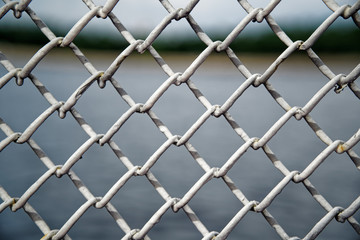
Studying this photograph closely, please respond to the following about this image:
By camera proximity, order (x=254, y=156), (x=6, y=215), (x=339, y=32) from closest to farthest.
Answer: (x=6, y=215) < (x=254, y=156) < (x=339, y=32)

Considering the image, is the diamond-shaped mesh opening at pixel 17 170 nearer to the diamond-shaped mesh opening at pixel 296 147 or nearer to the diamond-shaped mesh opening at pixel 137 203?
the diamond-shaped mesh opening at pixel 137 203

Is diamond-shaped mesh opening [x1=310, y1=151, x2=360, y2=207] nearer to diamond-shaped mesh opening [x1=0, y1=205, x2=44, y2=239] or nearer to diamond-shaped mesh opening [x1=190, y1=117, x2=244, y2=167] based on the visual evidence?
diamond-shaped mesh opening [x1=190, y1=117, x2=244, y2=167]

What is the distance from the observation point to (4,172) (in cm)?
337

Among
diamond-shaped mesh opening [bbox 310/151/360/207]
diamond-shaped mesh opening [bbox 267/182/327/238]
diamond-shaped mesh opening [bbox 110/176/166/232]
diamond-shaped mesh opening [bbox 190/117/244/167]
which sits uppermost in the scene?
diamond-shaped mesh opening [bbox 110/176/166/232]

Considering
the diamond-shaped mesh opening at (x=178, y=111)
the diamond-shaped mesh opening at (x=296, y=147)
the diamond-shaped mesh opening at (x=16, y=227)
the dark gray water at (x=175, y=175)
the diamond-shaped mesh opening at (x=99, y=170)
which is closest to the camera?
the diamond-shaped mesh opening at (x=16, y=227)

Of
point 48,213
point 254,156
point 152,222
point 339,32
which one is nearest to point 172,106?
point 254,156

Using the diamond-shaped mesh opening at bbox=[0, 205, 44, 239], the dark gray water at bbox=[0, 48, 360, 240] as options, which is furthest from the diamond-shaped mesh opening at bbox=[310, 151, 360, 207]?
the diamond-shaped mesh opening at bbox=[0, 205, 44, 239]

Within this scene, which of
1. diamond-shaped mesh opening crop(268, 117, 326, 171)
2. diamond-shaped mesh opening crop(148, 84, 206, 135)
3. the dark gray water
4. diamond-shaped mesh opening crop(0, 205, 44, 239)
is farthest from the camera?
diamond-shaped mesh opening crop(148, 84, 206, 135)

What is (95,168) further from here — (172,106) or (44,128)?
(172,106)

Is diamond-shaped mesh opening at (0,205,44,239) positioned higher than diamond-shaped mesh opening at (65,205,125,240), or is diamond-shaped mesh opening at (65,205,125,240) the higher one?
diamond-shaped mesh opening at (0,205,44,239)

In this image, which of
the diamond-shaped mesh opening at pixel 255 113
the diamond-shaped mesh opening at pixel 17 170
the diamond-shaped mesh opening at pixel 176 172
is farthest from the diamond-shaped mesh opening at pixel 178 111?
A: the diamond-shaped mesh opening at pixel 17 170

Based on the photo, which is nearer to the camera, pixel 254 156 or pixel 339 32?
pixel 254 156

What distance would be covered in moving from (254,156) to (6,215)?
235 centimetres

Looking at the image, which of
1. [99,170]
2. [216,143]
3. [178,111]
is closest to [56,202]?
[99,170]
